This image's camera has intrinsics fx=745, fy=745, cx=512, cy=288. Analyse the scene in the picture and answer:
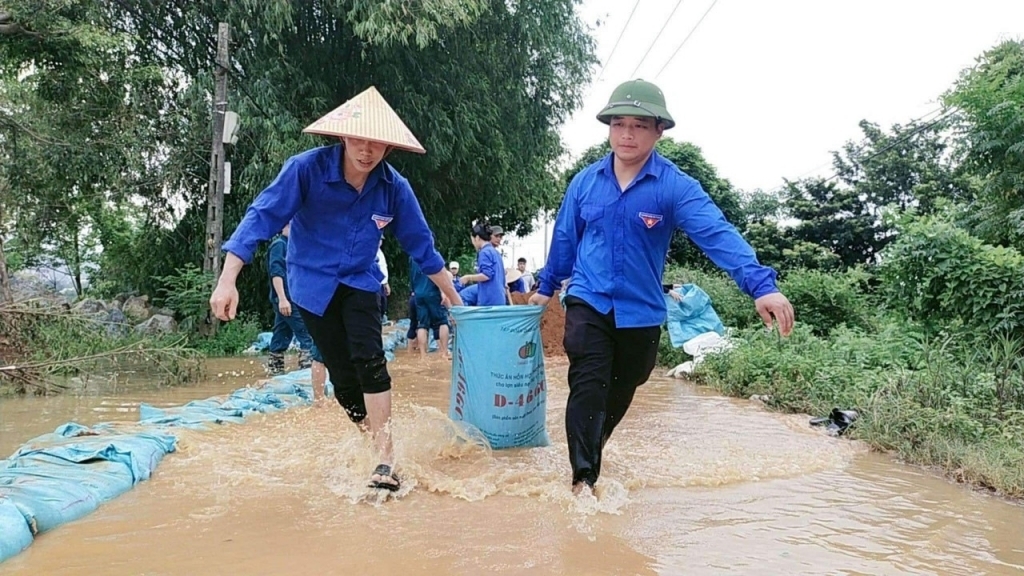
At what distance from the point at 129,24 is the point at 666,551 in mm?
12725

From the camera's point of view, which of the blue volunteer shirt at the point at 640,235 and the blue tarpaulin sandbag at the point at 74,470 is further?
the blue volunteer shirt at the point at 640,235

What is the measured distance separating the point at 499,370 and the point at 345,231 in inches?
40.7

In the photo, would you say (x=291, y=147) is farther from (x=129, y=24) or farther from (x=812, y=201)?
(x=812, y=201)

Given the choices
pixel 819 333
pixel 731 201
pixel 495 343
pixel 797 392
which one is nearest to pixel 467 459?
pixel 495 343

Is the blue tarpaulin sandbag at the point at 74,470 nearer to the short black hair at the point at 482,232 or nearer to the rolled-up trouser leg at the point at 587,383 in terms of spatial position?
the rolled-up trouser leg at the point at 587,383

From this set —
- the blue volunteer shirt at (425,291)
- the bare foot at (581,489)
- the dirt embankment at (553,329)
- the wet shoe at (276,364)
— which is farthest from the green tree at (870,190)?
the bare foot at (581,489)

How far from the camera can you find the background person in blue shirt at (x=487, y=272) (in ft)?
24.0

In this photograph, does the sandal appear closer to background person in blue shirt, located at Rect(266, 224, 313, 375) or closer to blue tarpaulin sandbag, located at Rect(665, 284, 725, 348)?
background person in blue shirt, located at Rect(266, 224, 313, 375)

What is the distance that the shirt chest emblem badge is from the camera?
2939 millimetres

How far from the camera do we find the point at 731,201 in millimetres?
21734

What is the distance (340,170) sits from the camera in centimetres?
300

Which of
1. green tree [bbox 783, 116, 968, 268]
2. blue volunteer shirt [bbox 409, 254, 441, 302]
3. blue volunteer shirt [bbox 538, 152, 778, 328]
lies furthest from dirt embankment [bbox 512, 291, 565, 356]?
green tree [bbox 783, 116, 968, 268]

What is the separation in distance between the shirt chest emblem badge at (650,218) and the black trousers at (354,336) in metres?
1.14

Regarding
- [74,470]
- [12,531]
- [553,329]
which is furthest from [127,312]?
[12,531]
